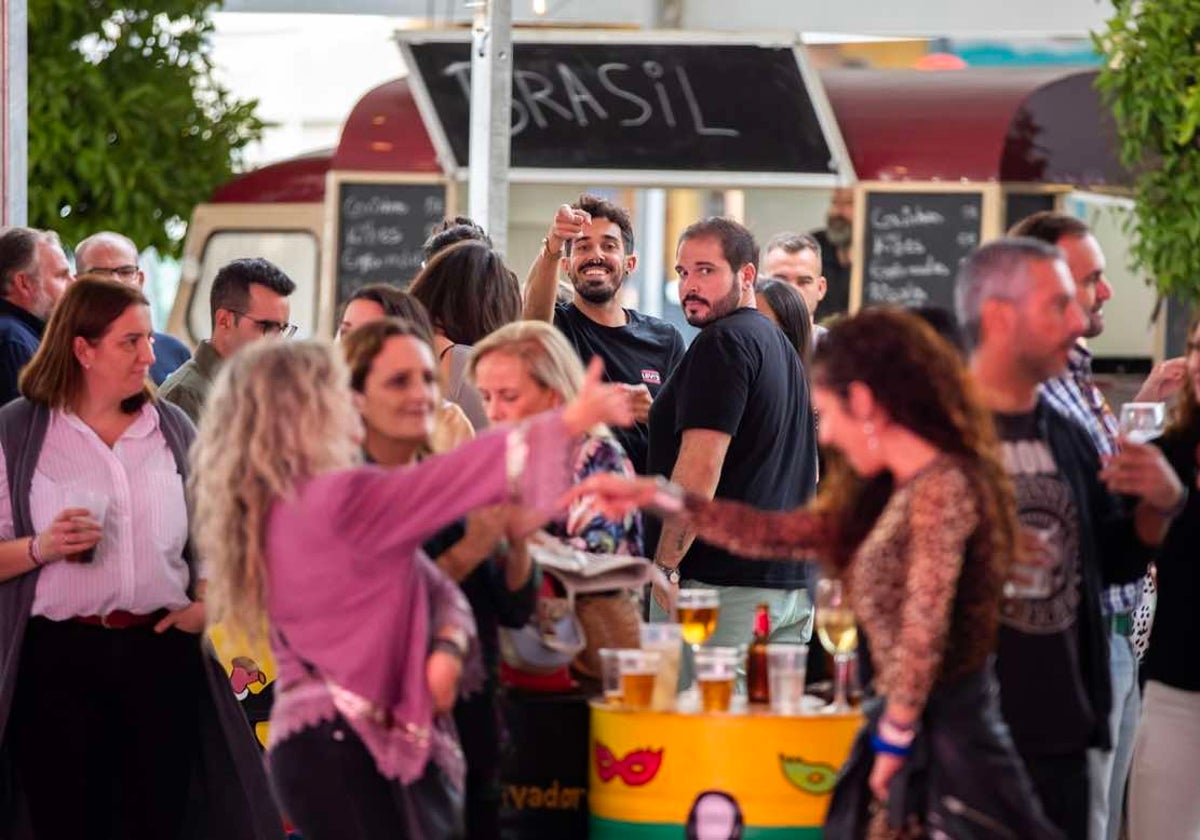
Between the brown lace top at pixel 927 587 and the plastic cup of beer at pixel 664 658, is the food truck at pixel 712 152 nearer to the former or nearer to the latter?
the plastic cup of beer at pixel 664 658

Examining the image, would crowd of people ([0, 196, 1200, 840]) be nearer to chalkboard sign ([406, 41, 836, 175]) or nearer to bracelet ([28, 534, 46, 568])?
bracelet ([28, 534, 46, 568])

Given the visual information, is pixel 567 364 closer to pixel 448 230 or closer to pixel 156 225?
pixel 448 230

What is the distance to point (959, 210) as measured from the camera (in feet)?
34.6

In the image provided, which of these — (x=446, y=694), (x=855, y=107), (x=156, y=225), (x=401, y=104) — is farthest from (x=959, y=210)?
(x=446, y=694)

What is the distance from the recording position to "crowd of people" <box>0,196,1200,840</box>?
3.74 meters

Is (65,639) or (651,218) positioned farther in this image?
(651,218)

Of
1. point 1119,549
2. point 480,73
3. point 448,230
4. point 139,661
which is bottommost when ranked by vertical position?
point 139,661

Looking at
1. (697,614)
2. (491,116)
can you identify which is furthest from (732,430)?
(491,116)

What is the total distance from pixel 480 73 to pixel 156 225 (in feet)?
12.3

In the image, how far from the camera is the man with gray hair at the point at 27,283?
6684 millimetres

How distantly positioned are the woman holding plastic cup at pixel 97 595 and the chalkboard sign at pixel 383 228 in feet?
19.8

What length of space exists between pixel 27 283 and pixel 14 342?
0.36 metres

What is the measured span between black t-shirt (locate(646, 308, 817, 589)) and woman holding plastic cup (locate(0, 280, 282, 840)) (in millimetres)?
1393

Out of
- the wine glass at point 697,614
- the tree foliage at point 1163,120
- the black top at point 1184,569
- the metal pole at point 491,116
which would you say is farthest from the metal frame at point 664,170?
the wine glass at point 697,614
